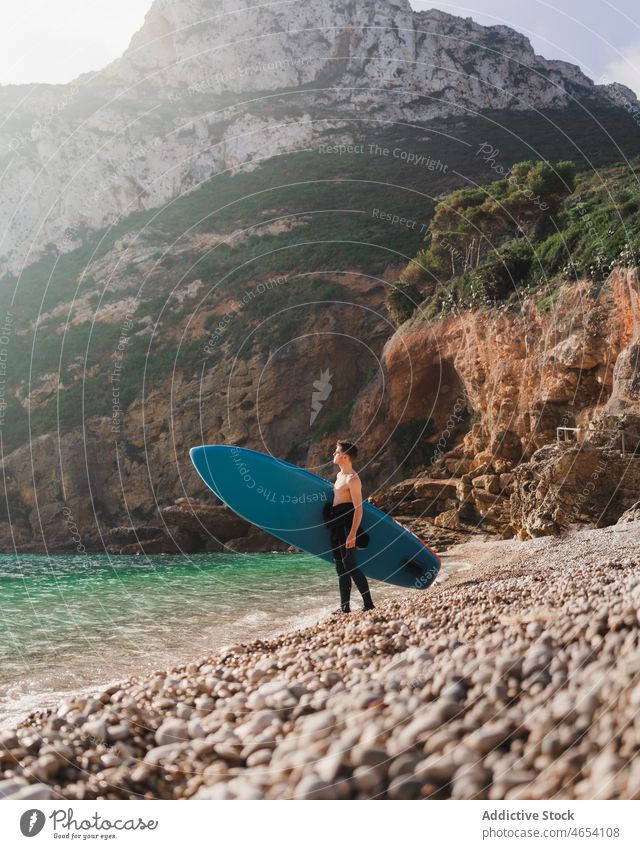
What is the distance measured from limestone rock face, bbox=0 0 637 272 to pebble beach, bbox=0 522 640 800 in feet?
109

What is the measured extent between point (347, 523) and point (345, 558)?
389mm

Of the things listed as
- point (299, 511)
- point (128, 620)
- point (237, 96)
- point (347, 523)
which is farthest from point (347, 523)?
point (237, 96)

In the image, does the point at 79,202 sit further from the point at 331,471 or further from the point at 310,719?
the point at 310,719

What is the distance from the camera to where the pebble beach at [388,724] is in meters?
2.35

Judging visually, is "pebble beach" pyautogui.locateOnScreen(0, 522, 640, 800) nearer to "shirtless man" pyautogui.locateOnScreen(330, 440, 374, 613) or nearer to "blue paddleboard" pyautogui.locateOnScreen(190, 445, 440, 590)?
"shirtless man" pyautogui.locateOnScreen(330, 440, 374, 613)

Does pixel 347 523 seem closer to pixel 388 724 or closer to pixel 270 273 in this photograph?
pixel 388 724

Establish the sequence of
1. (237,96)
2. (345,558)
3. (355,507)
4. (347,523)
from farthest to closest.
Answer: (237,96) < (347,523) < (345,558) < (355,507)

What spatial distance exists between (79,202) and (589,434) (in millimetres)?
40732

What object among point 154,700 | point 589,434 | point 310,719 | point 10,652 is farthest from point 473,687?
point 589,434

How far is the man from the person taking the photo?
6.52m

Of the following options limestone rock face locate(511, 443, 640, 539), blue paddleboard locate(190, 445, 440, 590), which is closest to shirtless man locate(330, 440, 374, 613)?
blue paddleboard locate(190, 445, 440, 590)

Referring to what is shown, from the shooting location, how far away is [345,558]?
21.7ft

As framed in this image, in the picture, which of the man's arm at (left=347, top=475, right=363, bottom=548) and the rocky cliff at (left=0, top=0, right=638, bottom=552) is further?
the rocky cliff at (left=0, top=0, right=638, bottom=552)

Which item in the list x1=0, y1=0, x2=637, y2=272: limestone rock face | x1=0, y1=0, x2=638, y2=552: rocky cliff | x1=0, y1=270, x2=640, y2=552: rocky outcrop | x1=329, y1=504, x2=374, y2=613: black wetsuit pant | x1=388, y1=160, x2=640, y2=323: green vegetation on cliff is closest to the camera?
x1=329, y1=504, x2=374, y2=613: black wetsuit pant
